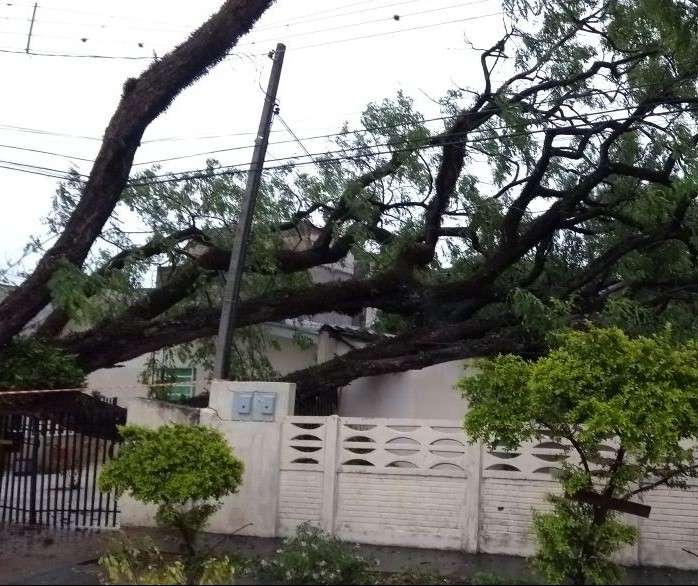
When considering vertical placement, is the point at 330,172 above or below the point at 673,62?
below

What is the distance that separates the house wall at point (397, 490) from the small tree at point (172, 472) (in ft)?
6.28

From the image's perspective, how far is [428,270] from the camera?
50.7 ft

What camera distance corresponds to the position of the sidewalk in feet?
28.7

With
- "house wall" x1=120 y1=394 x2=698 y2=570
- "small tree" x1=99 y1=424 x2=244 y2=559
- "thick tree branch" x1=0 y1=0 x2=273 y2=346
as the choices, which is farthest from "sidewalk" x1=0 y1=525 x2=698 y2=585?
"thick tree branch" x1=0 y1=0 x2=273 y2=346

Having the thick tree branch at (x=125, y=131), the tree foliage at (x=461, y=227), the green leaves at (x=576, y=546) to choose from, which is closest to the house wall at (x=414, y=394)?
the tree foliage at (x=461, y=227)

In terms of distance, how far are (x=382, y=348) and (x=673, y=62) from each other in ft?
20.4

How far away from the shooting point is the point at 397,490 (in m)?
10.4

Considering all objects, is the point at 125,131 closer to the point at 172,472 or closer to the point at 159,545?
the point at 172,472

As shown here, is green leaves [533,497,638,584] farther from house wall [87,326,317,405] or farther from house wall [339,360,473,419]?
house wall [87,326,317,405]

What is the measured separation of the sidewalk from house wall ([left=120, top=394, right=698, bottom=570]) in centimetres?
23

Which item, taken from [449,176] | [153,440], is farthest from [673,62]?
[153,440]

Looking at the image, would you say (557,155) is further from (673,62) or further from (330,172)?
(330,172)

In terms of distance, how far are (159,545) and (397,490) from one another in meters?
2.78

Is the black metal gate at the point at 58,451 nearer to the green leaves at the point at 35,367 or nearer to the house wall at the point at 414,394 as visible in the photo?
the green leaves at the point at 35,367
